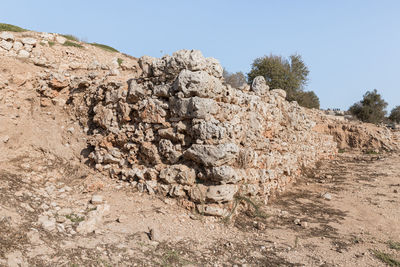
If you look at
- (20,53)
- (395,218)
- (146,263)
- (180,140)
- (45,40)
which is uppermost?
(45,40)

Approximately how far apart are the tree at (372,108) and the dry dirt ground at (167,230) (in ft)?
60.5

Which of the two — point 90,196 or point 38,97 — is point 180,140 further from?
point 38,97

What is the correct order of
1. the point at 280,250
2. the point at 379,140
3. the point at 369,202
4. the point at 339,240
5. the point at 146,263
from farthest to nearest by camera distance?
the point at 379,140 → the point at 369,202 → the point at 339,240 → the point at 280,250 → the point at 146,263

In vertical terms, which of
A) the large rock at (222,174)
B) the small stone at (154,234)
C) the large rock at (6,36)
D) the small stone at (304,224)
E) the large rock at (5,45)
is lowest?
the small stone at (154,234)

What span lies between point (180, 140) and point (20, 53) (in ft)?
21.5

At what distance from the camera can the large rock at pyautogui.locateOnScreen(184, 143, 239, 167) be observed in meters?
5.19

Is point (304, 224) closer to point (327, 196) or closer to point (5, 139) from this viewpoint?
point (327, 196)

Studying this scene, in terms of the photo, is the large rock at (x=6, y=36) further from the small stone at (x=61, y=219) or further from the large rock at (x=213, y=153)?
the large rock at (x=213, y=153)

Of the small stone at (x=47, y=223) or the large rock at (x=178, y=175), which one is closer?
the small stone at (x=47, y=223)

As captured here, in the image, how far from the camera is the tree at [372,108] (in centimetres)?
2309

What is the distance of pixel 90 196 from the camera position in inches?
215

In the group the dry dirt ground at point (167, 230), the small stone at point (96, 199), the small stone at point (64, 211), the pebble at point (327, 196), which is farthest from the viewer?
the pebble at point (327, 196)

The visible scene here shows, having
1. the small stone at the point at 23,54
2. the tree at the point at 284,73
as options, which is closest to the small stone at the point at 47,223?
the small stone at the point at 23,54

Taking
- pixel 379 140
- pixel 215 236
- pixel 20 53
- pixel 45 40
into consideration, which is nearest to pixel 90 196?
pixel 215 236
